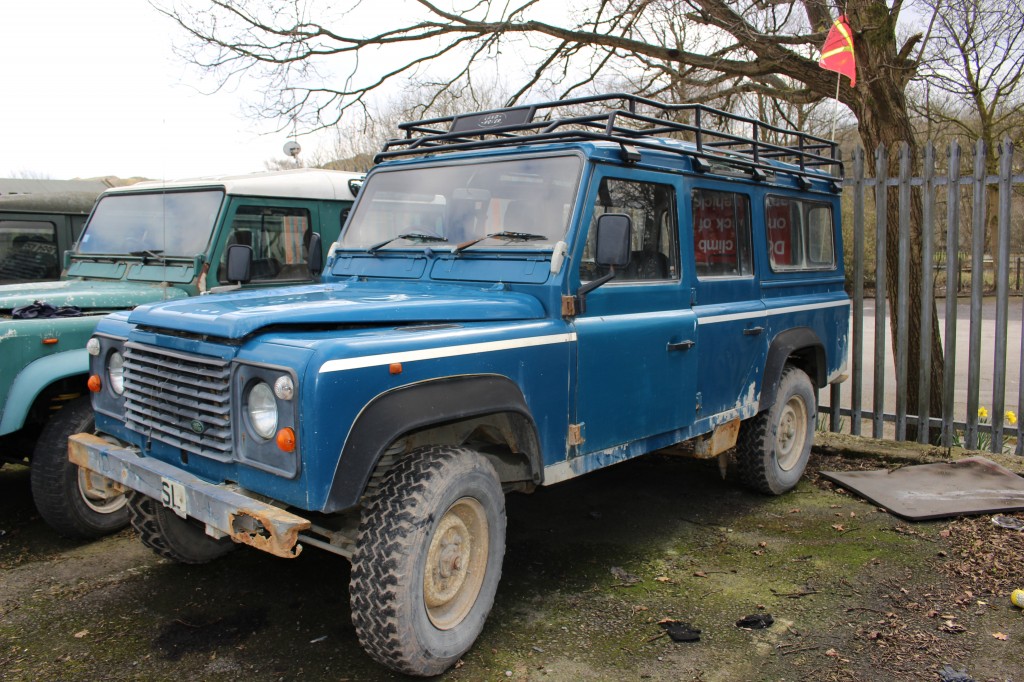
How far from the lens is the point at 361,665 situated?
335 centimetres

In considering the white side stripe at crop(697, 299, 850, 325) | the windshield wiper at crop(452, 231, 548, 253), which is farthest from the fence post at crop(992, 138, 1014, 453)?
the windshield wiper at crop(452, 231, 548, 253)

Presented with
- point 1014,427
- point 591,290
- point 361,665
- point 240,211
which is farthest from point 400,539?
point 1014,427

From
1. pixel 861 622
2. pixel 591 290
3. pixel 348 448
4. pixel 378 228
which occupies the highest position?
pixel 378 228

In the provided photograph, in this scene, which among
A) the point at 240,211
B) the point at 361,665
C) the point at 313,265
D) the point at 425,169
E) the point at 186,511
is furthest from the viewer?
the point at 240,211

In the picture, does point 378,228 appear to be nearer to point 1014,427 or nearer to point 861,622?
point 861,622

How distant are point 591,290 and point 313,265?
2.22 meters

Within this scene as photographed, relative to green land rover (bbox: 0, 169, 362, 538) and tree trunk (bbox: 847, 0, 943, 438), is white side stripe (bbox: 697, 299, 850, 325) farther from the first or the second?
green land rover (bbox: 0, 169, 362, 538)

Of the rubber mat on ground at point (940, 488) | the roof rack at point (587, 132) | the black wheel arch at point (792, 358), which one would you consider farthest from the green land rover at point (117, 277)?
the rubber mat on ground at point (940, 488)

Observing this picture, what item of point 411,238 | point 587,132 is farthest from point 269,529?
point 587,132

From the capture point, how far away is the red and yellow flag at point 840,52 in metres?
6.86

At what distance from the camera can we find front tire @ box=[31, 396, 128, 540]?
4516mm

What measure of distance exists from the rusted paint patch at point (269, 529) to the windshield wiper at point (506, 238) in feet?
5.53

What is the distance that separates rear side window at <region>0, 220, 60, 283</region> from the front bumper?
4968 mm

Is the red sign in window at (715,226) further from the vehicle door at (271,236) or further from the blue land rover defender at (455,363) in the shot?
the vehicle door at (271,236)
